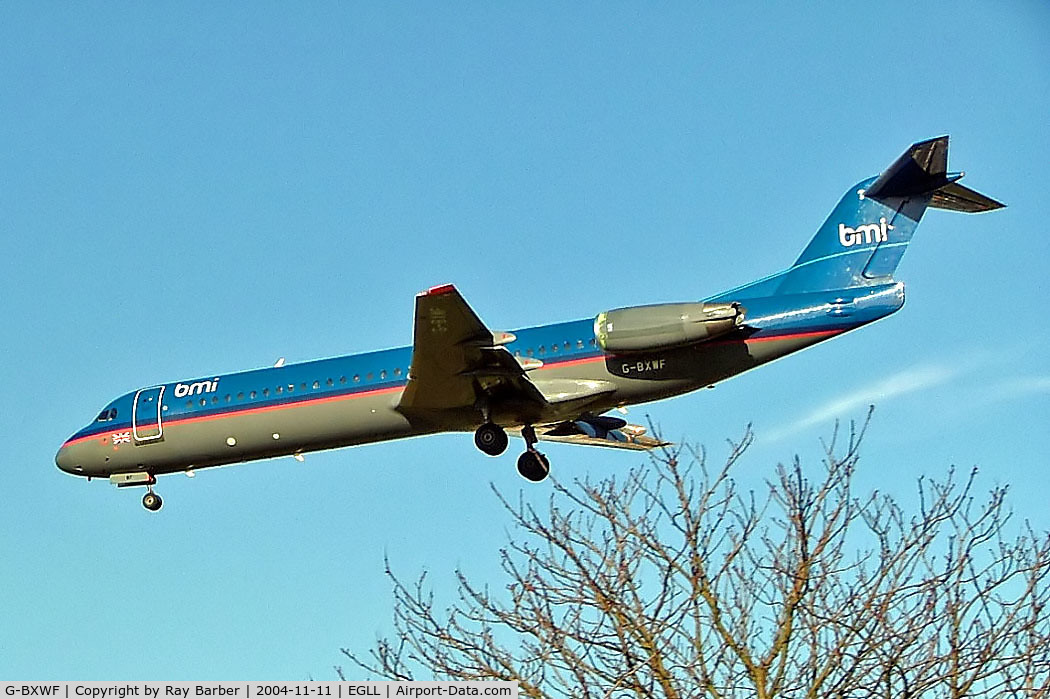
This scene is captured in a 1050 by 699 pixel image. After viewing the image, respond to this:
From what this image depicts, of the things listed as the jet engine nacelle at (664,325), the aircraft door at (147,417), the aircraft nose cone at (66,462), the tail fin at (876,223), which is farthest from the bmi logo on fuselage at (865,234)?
the aircraft nose cone at (66,462)

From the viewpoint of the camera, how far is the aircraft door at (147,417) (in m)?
31.5

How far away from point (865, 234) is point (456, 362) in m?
8.35

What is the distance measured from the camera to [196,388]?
3155 cm

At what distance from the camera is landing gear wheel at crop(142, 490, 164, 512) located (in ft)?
105

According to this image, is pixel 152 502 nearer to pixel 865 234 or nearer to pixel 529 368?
pixel 529 368

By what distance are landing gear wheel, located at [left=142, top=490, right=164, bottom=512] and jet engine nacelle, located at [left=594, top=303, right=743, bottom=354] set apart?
1110cm

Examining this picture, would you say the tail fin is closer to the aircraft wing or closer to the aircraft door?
the aircraft wing

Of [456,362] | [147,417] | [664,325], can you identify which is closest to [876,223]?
[664,325]

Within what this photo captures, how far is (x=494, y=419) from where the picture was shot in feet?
95.6

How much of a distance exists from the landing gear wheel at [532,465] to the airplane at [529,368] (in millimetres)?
22

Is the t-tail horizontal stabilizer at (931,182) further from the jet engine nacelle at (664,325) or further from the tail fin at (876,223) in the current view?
the jet engine nacelle at (664,325)

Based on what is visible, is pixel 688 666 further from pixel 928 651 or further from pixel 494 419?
pixel 494 419

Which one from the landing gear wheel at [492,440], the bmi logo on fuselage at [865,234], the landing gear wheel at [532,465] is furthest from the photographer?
the landing gear wheel at [532,465]

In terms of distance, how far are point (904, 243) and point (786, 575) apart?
44.0 feet
